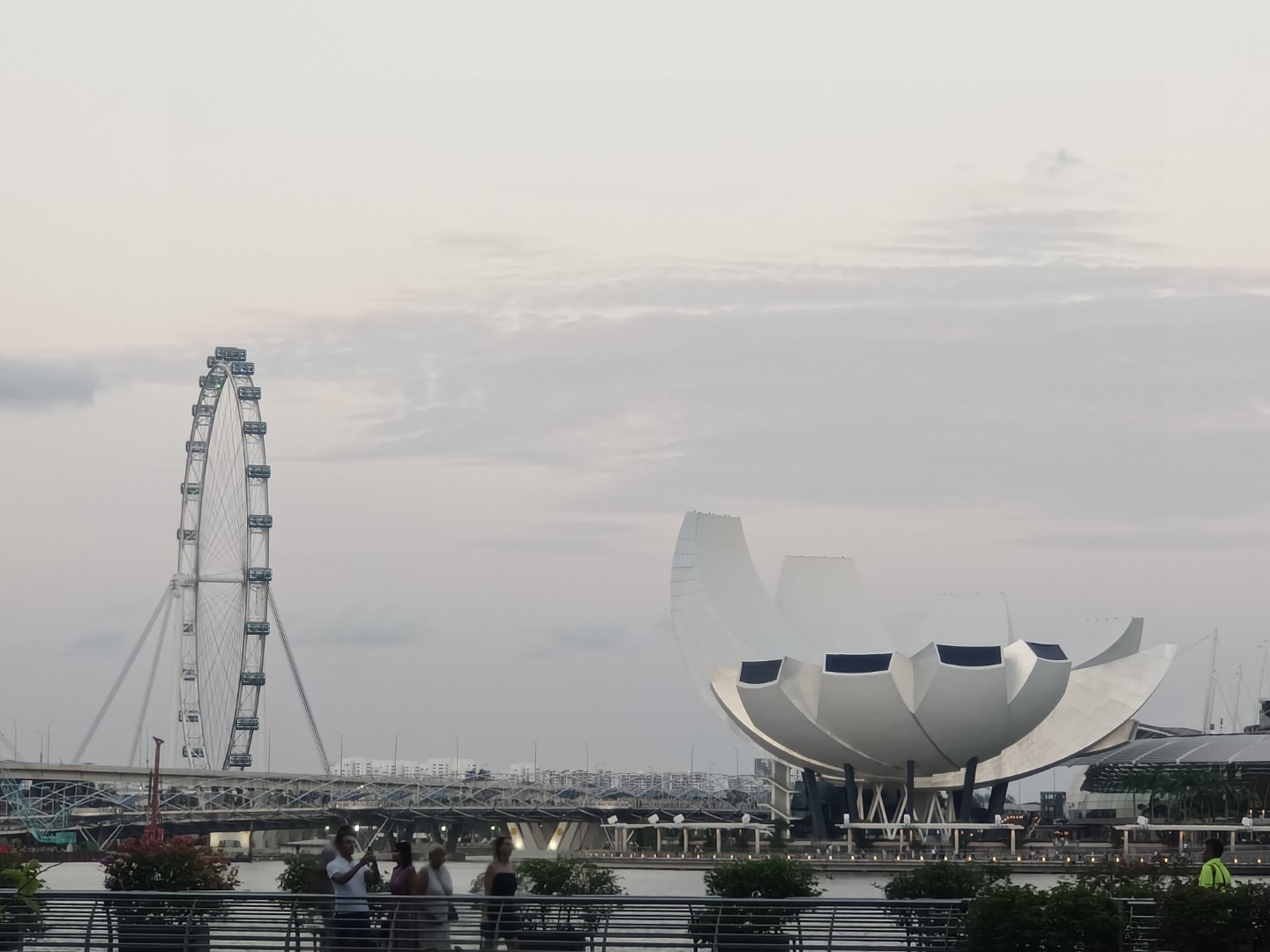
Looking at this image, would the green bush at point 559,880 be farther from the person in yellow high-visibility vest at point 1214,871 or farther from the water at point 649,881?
the person in yellow high-visibility vest at point 1214,871

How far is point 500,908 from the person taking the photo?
1850 centimetres

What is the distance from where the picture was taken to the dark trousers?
18.0m

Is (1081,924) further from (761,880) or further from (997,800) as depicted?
(997,800)

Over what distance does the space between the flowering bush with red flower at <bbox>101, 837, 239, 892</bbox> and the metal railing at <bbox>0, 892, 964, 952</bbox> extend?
9.89 meters

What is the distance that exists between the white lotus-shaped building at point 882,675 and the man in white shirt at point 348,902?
229 ft

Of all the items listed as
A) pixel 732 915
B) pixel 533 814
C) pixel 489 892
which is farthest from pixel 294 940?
pixel 533 814

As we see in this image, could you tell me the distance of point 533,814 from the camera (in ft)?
403

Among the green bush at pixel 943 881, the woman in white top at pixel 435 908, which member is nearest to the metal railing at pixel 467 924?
the woman in white top at pixel 435 908

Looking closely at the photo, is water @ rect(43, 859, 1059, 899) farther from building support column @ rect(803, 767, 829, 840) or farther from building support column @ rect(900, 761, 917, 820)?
building support column @ rect(900, 761, 917, 820)

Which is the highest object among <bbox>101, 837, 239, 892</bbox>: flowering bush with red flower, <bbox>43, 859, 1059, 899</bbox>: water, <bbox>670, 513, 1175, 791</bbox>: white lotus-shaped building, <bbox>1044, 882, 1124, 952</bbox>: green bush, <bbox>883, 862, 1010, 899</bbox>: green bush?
<bbox>670, 513, 1175, 791</bbox>: white lotus-shaped building

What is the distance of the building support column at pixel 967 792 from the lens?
92.8 m

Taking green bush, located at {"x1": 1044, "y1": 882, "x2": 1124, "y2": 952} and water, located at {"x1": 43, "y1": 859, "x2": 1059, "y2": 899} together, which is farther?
water, located at {"x1": 43, "y1": 859, "x2": 1059, "y2": 899}

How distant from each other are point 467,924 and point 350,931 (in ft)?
4.16

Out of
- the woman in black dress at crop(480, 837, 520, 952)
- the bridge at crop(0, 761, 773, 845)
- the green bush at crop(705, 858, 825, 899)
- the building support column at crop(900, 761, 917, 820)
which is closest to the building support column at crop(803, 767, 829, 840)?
the building support column at crop(900, 761, 917, 820)
